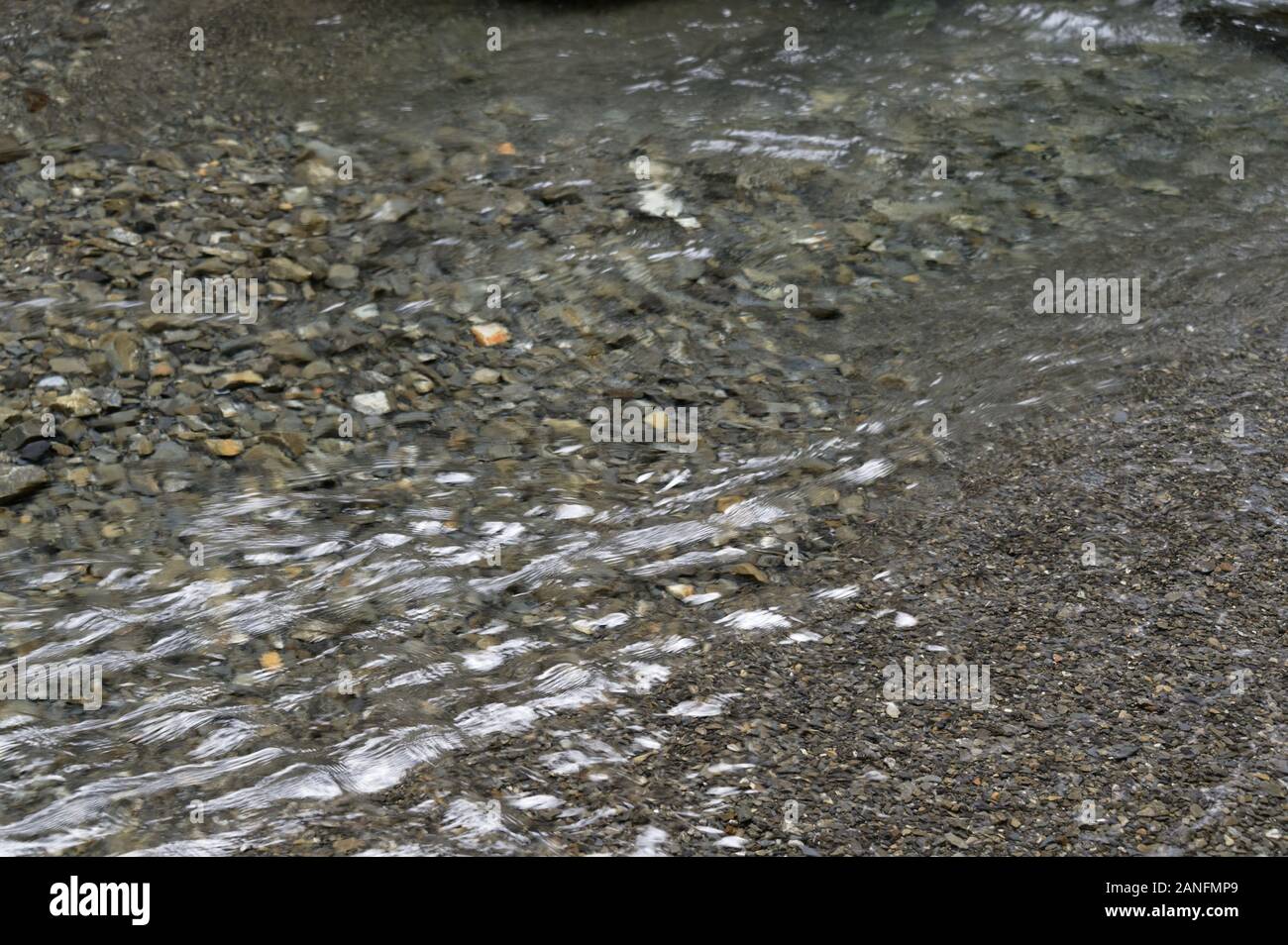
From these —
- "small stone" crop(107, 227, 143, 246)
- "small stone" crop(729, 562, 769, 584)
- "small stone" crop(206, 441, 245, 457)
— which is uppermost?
"small stone" crop(107, 227, 143, 246)

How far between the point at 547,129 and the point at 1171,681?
4.15 meters

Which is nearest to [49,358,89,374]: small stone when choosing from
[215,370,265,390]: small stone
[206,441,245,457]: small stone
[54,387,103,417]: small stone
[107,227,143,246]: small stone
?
[54,387,103,417]: small stone

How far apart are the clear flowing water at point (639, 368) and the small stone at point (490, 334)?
0.08 m

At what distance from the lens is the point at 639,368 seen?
4.68 metres

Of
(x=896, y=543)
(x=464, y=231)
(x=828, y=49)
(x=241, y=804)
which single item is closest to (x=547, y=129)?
(x=464, y=231)

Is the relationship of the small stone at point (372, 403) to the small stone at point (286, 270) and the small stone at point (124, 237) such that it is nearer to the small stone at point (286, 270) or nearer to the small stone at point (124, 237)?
the small stone at point (286, 270)

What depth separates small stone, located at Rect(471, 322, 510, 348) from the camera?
4789 mm

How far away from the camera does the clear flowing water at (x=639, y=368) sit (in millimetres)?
3238

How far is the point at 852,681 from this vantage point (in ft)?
10.9

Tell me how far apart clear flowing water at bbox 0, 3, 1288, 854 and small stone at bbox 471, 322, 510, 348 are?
8cm

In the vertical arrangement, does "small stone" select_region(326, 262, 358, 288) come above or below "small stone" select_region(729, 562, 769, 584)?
above

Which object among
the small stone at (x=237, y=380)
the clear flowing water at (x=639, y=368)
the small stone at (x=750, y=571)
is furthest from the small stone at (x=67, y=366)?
the small stone at (x=750, y=571)

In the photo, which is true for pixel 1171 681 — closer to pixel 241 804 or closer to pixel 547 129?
pixel 241 804

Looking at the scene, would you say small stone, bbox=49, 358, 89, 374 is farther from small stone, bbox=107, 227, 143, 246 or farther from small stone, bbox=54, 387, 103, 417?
small stone, bbox=107, 227, 143, 246
